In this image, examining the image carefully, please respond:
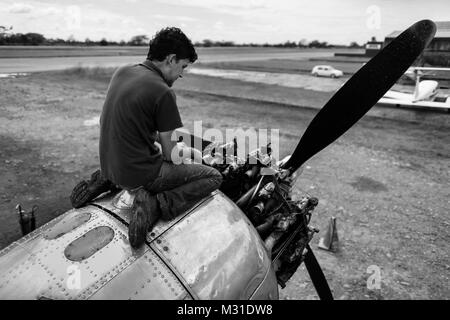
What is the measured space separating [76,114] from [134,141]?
14.1 m

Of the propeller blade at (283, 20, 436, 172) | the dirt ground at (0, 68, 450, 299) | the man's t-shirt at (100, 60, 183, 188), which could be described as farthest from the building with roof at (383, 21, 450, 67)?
the man's t-shirt at (100, 60, 183, 188)

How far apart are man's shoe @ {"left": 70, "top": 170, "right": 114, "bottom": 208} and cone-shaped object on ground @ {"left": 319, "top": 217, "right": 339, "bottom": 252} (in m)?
4.45

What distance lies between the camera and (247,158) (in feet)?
13.3

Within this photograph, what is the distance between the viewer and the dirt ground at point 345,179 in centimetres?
589

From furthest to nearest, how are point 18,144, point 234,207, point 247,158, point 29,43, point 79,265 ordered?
point 29,43 → point 18,144 → point 247,158 → point 234,207 → point 79,265

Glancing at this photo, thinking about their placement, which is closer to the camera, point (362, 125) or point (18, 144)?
point (18, 144)

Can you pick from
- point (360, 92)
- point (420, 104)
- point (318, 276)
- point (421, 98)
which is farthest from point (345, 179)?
point (421, 98)

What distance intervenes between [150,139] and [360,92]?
2.62m

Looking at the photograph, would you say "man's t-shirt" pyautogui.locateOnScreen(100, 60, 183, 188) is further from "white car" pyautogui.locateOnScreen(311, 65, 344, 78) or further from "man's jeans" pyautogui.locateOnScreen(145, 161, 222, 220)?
"white car" pyautogui.locateOnScreen(311, 65, 344, 78)

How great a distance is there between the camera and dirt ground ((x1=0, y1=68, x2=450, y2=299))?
5.89 meters

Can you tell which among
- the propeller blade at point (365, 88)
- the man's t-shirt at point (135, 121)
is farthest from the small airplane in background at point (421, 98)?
the man's t-shirt at point (135, 121)

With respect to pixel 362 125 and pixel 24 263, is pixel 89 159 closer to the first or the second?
pixel 24 263

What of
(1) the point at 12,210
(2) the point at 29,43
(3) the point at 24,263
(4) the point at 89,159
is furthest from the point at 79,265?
(2) the point at 29,43

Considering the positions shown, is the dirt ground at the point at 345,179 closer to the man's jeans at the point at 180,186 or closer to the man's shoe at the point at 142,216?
the man's jeans at the point at 180,186
